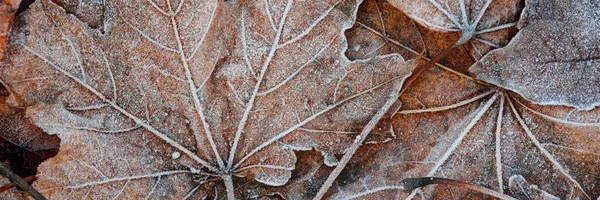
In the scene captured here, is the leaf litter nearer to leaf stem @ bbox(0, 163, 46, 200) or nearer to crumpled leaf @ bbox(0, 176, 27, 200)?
leaf stem @ bbox(0, 163, 46, 200)

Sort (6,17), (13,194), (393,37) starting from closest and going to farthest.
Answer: (6,17)
(13,194)
(393,37)

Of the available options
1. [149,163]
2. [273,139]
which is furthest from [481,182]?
[149,163]

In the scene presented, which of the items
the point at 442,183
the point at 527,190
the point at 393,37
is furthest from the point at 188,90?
the point at 527,190

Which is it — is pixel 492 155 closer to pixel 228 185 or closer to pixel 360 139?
pixel 360 139

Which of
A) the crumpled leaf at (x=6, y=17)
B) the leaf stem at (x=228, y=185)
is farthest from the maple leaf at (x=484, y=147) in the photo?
the crumpled leaf at (x=6, y=17)

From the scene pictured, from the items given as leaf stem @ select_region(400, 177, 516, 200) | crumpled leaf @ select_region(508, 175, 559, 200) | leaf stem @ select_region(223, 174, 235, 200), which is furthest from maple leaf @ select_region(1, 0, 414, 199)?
crumpled leaf @ select_region(508, 175, 559, 200)

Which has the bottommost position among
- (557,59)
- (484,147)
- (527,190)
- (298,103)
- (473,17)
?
(527,190)

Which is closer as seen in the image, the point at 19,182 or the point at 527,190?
the point at 19,182

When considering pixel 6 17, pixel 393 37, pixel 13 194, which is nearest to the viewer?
pixel 6 17

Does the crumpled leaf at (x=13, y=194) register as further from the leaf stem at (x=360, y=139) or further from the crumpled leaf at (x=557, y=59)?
the crumpled leaf at (x=557, y=59)
